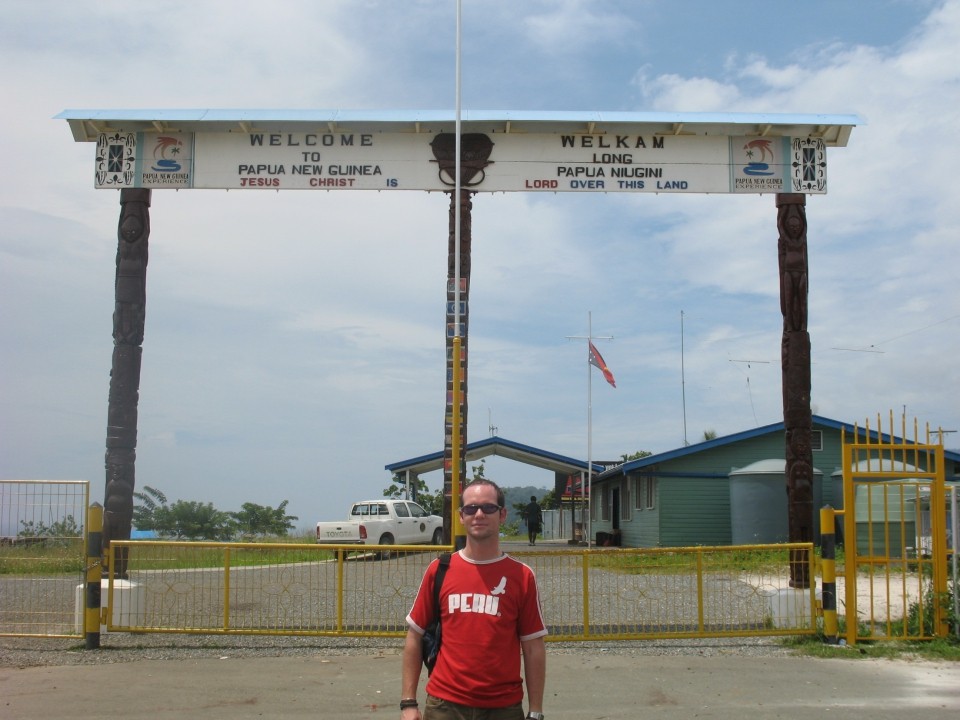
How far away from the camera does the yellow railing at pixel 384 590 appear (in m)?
11.6

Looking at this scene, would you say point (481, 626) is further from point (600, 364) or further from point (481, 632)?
point (600, 364)

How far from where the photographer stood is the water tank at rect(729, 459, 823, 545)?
82.0 ft

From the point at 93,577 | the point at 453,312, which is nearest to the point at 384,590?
the point at 93,577

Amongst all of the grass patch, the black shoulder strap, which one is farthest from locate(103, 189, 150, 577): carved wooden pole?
the black shoulder strap

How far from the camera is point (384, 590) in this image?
1209 centimetres

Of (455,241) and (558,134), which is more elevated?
(558,134)

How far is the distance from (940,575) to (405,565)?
20.0 feet

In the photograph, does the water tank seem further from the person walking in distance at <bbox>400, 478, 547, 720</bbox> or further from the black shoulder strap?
the black shoulder strap

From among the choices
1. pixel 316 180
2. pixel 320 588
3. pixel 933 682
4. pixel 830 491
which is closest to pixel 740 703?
pixel 933 682

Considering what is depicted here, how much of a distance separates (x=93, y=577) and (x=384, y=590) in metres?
3.32

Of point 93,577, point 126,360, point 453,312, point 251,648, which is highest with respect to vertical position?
point 453,312

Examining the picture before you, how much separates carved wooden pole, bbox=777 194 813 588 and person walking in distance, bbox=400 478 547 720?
365 inches

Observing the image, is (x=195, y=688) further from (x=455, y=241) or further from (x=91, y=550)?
(x=455, y=241)

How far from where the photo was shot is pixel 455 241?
45.2ft
